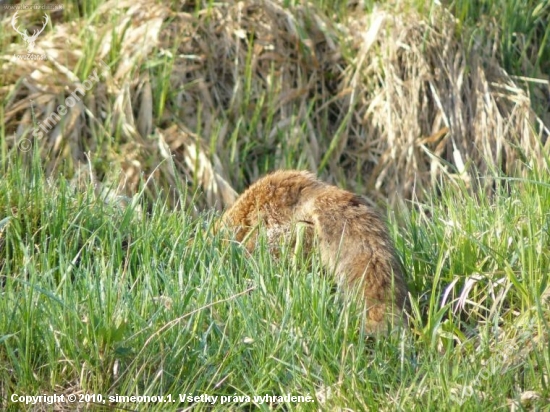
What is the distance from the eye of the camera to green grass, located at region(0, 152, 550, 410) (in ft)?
11.1

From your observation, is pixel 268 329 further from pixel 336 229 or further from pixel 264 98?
pixel 264 98

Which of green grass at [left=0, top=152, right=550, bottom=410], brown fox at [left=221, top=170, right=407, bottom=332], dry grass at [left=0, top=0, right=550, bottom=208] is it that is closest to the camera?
green grass at [left=0, top=152, right=550, bottom=410]

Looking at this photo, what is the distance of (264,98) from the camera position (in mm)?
7293

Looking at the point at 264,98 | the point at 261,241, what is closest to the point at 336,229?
the point at 261,241

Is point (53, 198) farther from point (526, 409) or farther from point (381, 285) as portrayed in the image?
point (526, 409)

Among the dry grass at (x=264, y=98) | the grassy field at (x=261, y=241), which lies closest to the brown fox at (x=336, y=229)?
the grassy field at (x=261, y=241)

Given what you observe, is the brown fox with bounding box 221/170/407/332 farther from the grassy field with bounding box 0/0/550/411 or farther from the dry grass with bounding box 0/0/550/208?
the dry grass with bounding box 0/0/550/208

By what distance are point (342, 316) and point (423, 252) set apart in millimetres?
906

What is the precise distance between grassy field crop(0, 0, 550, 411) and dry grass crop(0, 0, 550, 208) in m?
0.02

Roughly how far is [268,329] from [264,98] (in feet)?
12.9

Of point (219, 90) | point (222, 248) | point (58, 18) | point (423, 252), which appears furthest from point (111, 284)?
point (58, 18)

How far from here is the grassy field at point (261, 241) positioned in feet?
11.3

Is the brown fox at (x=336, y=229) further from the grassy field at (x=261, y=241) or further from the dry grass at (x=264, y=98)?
the dry grass at (x=264, y=98)

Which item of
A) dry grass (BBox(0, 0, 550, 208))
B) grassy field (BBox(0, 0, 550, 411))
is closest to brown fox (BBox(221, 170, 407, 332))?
grassy field (BBox(0, 0, 550, 411))
